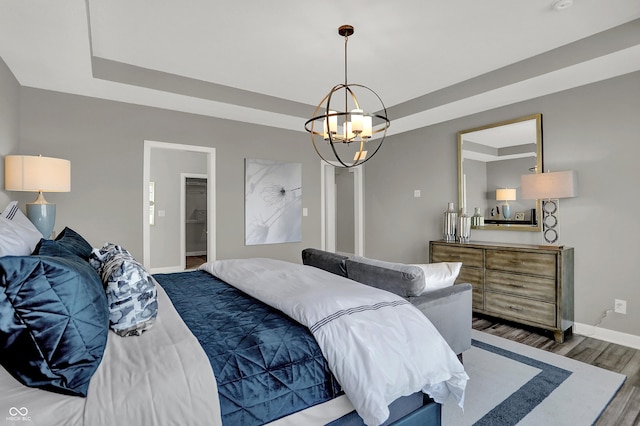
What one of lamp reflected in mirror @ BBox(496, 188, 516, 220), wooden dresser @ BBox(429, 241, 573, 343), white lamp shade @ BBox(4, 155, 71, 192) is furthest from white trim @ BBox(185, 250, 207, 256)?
lamp reflected in mirror @ BBox(496, 188, 516, 220)

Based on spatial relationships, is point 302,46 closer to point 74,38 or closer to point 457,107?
Result: point 74,38

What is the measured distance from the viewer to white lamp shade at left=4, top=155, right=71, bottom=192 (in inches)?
105

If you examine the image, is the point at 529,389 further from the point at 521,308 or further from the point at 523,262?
the point at 523,262

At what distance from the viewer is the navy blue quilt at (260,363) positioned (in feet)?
3.83

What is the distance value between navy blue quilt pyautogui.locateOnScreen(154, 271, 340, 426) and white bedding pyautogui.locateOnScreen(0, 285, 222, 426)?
2.7 inches

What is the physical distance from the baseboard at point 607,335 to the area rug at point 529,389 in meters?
0.79

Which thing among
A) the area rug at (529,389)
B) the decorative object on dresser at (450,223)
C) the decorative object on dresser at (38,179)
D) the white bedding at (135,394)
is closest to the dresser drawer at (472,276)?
the decorative object on dresser at (450,223)

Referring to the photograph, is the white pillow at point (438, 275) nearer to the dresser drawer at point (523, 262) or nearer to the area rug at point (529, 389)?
the area rug at point (529, 389)

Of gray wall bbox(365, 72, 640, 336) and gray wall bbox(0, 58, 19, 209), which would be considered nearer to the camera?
gray wall bbox(0, 58, 19, 209)

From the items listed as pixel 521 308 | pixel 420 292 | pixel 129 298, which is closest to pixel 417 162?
pixel 521 308

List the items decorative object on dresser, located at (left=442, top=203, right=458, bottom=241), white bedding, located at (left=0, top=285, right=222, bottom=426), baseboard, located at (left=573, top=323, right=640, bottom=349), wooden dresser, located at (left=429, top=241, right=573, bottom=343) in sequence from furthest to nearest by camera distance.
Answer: decorative object on dresser, located at (left=442, top=203, right=458, bottom=241) → wooden dresser, located at (left=429, top=241, right=573, bottom=343) → baseboard, located at (left=573, top=323, right=640, bottom=349) → white bedding, located at (left=0, top=285, right=222, bottom=426)

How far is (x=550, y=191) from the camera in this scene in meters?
3.29

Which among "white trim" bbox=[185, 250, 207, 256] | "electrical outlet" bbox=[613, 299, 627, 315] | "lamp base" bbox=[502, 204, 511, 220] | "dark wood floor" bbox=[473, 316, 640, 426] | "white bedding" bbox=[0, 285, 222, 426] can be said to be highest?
"lamp base" bbox=[502, 204, 511, 220]

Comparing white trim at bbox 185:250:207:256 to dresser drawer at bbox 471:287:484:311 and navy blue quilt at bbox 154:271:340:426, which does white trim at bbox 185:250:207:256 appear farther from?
navy blue quilt at bbox 154:271:340:426
